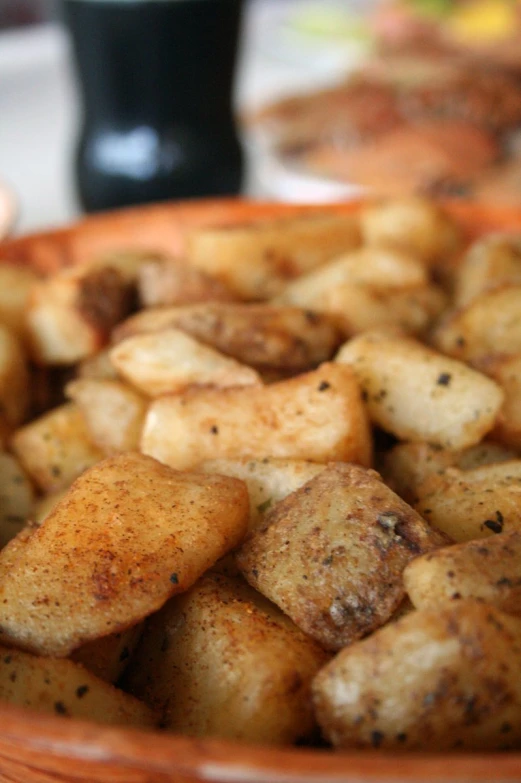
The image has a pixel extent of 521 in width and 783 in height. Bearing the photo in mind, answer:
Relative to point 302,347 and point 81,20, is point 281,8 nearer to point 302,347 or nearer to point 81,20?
point 81,20

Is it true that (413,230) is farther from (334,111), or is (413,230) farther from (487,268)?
(334,111)

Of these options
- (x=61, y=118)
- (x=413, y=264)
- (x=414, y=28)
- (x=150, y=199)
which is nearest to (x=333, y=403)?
(x=413, y=264)

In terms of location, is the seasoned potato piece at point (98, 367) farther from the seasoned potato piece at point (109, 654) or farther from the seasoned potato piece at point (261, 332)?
the seasoned potato piece at point (109, 654)

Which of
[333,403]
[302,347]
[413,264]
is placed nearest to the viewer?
[333,403]

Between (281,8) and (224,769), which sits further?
(281,8)

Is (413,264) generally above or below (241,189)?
above

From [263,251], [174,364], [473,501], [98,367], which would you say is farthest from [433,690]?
[263,251]
